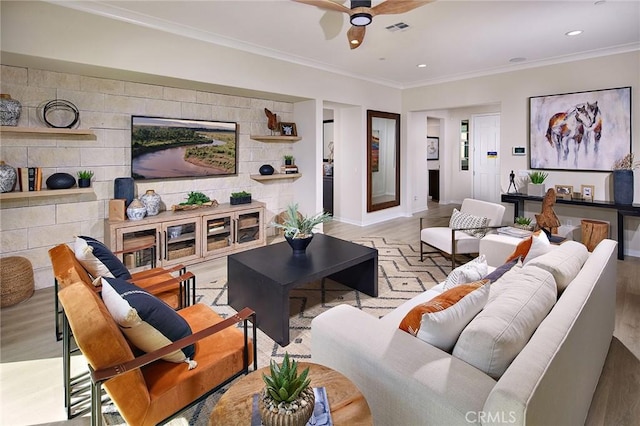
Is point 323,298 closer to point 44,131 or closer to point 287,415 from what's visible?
point 287,415

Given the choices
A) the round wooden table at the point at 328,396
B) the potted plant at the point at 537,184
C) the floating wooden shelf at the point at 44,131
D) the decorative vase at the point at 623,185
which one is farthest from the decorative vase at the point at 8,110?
the decorative vase at the point at 623,185

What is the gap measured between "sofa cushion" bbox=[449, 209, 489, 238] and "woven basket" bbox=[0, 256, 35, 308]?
183 inches

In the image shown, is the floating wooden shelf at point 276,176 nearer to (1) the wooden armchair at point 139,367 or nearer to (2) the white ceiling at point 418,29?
(2) the white ceiling at point 418,29

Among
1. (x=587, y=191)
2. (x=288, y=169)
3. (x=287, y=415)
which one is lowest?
(x=287, y=415)

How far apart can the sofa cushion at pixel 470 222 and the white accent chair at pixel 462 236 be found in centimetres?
7

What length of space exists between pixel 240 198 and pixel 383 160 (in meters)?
3.40

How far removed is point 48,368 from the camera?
2.34 m

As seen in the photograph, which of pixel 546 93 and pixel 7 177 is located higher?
pixel 546 93

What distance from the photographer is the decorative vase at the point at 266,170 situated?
557 cm

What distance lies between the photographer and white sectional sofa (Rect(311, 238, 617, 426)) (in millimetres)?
1032

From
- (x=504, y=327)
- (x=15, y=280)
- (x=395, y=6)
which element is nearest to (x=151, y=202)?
(x=15, y=280)

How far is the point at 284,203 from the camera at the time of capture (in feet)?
20.1

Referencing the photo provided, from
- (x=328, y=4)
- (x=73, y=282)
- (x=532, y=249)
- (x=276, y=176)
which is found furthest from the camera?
(x=276, y=176)

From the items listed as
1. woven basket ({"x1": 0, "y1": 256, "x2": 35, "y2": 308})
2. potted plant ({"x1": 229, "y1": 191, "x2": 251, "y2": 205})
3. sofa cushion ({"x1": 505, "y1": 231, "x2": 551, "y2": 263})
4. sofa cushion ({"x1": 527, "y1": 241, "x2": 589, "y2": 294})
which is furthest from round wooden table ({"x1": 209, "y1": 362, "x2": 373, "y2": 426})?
potted plant ({"x1": 229, "y1": 191, "x2": 251, "y2": 205})
